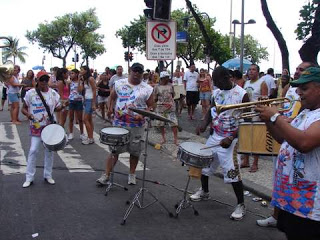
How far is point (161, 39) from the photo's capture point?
973 centimetres

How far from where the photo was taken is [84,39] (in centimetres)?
6372

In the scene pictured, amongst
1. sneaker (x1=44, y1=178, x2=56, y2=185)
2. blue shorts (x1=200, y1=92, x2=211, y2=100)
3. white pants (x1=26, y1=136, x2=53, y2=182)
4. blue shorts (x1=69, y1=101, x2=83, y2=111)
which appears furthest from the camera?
blue shorts (x1=200, y1=92, x2=211, y2=100)

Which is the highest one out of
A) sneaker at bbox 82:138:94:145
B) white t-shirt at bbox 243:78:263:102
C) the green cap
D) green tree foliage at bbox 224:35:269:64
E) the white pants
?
green tree foliage at bbox 224:35:269:64

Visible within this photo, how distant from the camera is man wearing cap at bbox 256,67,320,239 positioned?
114 inches

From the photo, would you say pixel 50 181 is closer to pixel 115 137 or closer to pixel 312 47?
pixel 115 137

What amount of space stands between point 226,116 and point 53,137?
2.60 meters

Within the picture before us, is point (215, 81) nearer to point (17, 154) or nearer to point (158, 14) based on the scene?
point (158, 14)

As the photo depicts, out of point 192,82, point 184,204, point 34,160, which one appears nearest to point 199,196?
point 184,204

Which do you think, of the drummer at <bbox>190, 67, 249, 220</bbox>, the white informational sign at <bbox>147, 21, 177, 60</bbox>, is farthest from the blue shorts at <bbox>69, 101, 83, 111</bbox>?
the drummer at <bbox>190, 67, 249, 220</bbox>

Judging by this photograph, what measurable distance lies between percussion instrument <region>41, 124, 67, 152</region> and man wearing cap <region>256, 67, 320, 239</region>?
3886 millimetres

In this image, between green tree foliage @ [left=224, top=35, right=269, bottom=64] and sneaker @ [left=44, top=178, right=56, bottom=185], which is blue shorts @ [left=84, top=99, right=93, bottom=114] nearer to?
sneaker @ [left=44, top=178, right=56, bottom=185]

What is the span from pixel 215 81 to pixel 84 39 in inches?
2388

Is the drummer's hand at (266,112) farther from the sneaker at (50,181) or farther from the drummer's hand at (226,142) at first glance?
the sneaker at (50,181)

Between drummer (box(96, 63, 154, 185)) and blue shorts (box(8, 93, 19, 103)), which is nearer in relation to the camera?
drummer (box(96, 63, 154, 185))
